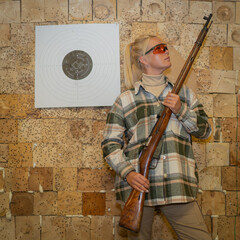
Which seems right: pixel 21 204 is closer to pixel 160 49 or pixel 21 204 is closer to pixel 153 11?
pixel 160 49

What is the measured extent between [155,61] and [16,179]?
1657 mm

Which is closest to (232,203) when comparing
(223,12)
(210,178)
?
(210,178)

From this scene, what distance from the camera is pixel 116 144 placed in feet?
5.62

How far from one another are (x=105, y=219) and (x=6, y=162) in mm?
1055

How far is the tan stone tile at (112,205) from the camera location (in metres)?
2.39

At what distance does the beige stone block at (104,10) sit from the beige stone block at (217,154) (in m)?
1.50

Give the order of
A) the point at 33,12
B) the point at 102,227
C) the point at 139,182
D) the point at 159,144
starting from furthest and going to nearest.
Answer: the point at 33,12, the point at 102,227, the point at 159,144, the point at 139,182

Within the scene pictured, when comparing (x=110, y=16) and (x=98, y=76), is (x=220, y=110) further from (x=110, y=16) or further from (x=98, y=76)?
(x=110, y=16)

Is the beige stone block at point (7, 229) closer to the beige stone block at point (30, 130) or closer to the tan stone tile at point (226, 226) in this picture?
the beige stone block at point (30, 130)

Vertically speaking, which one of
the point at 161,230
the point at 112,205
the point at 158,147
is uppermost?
the point at 158,147

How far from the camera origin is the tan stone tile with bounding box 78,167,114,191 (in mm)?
2414

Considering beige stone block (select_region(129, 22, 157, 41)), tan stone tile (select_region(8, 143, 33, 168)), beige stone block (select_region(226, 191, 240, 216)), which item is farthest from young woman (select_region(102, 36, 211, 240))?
tan stone tile (select_region(8, 143, 33, 168))

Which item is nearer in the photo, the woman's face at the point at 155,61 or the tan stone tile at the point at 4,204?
the woman's face at the point at 155,61

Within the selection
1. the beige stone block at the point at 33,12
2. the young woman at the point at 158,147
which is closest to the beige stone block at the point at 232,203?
the young woman at the point at 158,147
